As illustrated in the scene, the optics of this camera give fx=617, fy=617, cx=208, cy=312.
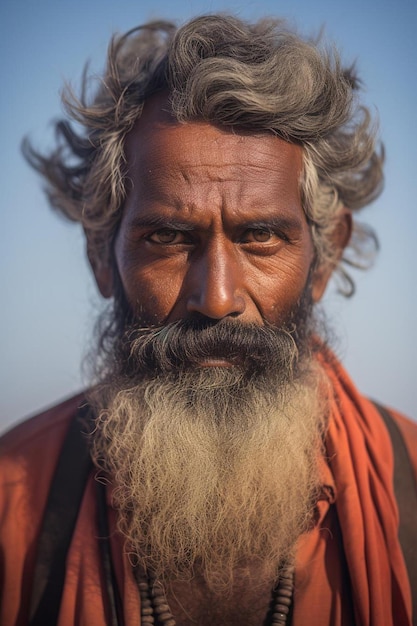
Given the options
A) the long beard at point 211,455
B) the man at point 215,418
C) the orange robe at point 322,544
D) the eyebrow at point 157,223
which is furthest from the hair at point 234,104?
the orange robe at point 322,544

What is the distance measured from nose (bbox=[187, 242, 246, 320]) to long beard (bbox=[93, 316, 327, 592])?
72mm

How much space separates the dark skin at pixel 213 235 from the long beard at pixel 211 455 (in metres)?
0.08

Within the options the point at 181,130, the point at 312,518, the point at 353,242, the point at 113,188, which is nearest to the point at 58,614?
the point at 312,518

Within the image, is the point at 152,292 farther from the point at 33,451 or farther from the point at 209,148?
the point at 33,451

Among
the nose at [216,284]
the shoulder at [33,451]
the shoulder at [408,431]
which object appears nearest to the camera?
the nose at [216,284]

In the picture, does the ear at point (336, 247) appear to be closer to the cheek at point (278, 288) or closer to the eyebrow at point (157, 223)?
the cheek at point (278, 288)

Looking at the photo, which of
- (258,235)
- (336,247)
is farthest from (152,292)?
(336,247)

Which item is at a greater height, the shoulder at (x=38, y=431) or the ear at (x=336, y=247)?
the ear at (x=336, y=247)

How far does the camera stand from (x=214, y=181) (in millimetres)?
2260

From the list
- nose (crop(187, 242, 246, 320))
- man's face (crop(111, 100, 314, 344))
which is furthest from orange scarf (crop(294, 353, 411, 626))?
nose (crop(187, 242, 246, 320))

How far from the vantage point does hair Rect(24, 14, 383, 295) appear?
2.33 m

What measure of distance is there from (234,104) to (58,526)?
172 centimetres

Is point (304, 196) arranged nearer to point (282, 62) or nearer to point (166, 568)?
point (282, 62)

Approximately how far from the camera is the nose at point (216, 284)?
2.12 meters
